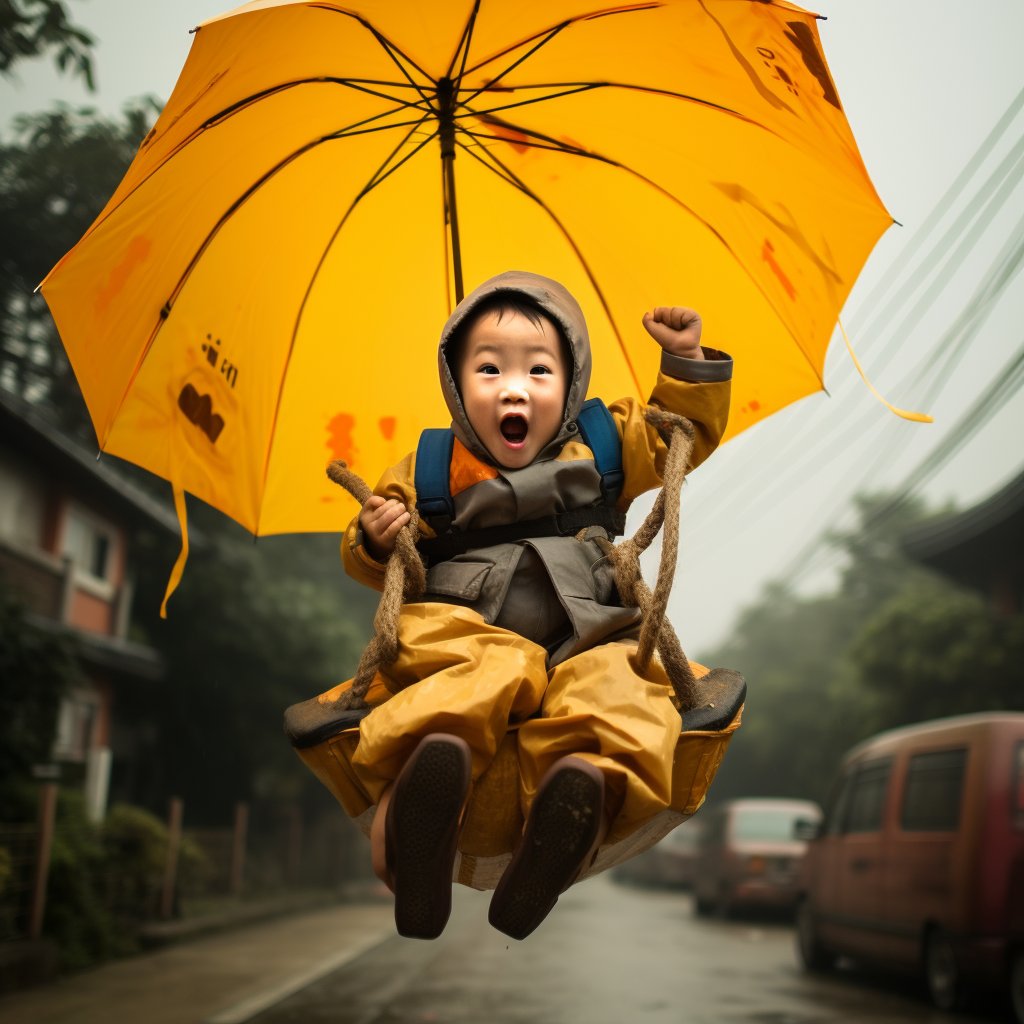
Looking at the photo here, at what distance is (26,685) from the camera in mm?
9133

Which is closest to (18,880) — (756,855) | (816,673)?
(756,855)

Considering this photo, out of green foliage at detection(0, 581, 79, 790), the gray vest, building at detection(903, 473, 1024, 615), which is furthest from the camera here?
building at detection(903, 473, 1024, 615)

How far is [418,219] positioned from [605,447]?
105 cm

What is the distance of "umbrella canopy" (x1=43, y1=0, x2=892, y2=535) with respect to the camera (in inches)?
107

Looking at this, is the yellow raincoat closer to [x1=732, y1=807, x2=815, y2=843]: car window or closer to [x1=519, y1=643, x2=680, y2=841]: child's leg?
[x1=519, y1=643, x2=680, y2=841]: child's leg

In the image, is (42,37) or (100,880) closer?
(42,37)

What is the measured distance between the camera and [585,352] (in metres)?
2.65

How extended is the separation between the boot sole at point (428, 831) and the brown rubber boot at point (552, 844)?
118 mm

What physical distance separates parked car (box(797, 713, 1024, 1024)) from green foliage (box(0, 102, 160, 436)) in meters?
8.14

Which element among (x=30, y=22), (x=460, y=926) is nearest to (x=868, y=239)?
(x=30, y=22)

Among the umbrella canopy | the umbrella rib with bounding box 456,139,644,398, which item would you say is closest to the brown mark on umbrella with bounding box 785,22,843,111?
the umbrella canopy

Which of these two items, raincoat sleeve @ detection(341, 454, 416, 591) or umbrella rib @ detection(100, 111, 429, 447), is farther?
umbrella rib @ detection(100, 111, 429, 447)

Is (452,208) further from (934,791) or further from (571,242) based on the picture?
(934,791)

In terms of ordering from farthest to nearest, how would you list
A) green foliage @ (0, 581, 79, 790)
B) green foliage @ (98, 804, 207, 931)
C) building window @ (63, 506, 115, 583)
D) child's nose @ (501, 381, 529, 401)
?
building window @ (63, 506, 115, 583) < green foliage @ (98, 804, 207, 931) < green foliage @ (0, 581, 79, 790) < child's nose @ (501, 381, 529, 401)
